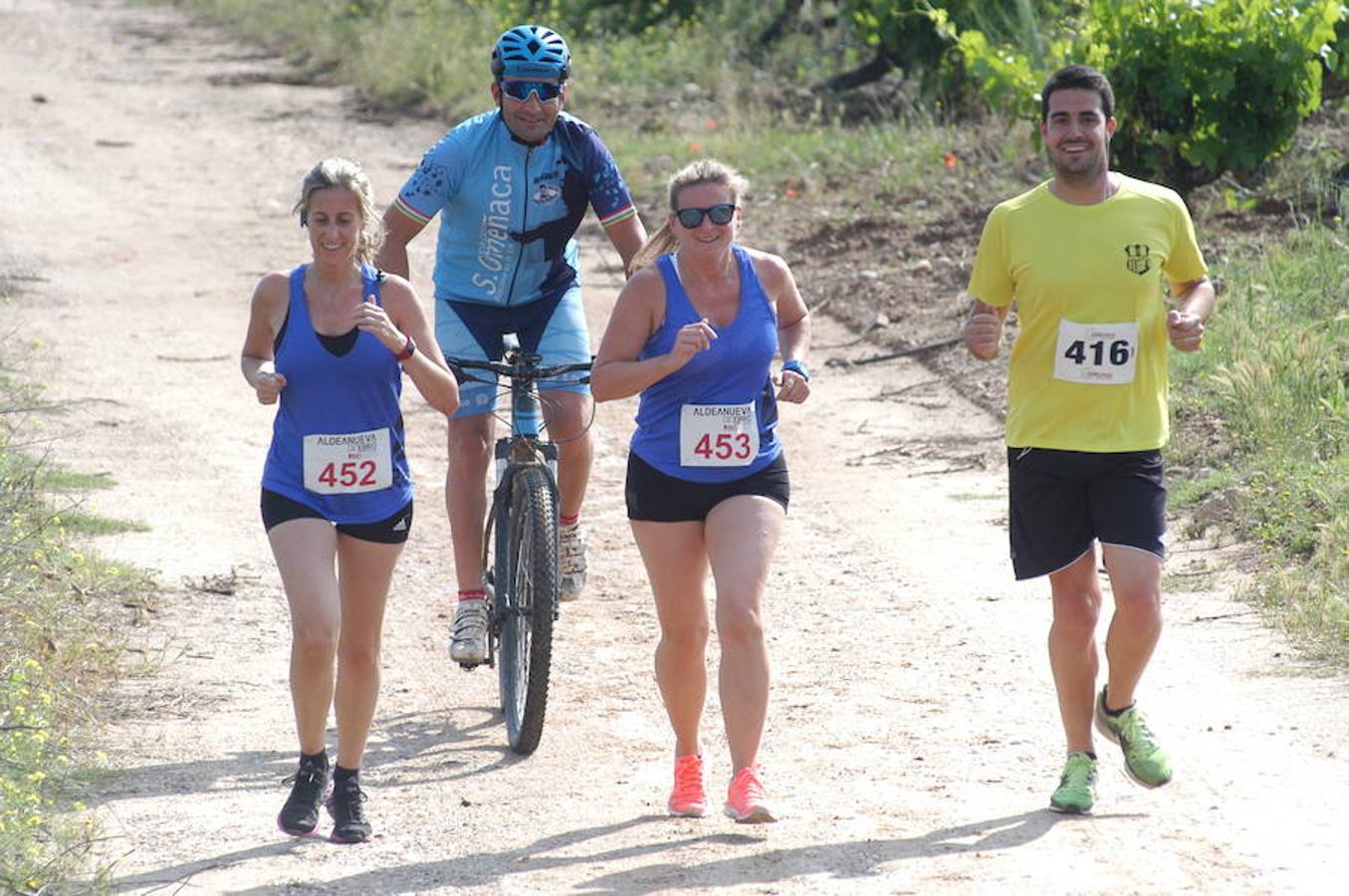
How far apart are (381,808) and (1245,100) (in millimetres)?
8126

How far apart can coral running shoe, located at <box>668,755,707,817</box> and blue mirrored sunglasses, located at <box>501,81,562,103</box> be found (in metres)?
2.26

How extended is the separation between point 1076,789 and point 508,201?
8.83 feet

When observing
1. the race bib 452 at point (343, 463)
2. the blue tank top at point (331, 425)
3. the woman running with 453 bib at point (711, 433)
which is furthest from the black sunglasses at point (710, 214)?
the race bib 452 at point (343, 463)

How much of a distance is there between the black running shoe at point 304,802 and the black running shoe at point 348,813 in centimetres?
5

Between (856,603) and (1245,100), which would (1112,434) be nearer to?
(856,603)

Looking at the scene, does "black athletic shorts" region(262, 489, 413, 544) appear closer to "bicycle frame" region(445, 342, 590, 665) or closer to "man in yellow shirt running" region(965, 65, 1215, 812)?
"bicycle frame" region(445, 342, 590, 665)

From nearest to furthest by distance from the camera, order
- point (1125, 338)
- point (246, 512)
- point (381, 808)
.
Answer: point (1125, 338), point (381, 808), point (246, 512)

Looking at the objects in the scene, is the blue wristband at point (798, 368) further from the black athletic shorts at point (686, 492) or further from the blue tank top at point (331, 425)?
the blue tank top at point (331, 425)

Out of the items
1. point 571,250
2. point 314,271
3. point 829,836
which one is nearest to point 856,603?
point 571,250

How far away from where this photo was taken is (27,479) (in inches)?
327

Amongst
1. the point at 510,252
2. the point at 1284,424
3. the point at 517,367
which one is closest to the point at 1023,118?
the point at 1284,424

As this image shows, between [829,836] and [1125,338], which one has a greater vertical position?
[1125,338]

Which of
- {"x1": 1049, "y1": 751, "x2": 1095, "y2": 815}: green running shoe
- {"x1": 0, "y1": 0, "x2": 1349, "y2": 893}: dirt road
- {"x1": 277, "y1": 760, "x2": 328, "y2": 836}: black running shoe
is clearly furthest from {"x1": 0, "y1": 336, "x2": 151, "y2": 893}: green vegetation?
{"x1": 1049, "y1": 751, "x2": 1095, "y2": 815}: green running shoe

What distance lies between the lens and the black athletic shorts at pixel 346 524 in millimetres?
5531
